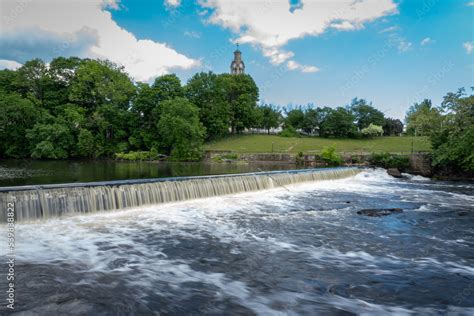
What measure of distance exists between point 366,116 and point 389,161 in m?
44.1

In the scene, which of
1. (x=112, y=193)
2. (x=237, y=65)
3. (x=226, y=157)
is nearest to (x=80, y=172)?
(x=112, y=193)

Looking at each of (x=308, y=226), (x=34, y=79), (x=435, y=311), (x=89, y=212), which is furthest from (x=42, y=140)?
(x=435, y=311)

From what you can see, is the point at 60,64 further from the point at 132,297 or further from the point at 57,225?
the point at 132,297

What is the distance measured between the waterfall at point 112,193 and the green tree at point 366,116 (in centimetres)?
6396

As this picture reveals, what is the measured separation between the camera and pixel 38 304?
18.4 ft

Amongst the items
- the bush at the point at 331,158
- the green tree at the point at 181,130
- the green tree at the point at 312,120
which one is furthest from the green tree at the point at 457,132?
the green tree at the point at 312,120

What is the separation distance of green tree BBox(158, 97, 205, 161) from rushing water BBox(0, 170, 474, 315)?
33779mm

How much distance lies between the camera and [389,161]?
37.0 metres

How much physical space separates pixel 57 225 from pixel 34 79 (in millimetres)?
55767

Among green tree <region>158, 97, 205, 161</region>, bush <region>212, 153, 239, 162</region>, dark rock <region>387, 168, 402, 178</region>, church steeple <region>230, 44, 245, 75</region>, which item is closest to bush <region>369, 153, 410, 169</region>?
dark rock <region>387, 168, 402, 178</region>

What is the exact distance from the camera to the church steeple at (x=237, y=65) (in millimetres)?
92438

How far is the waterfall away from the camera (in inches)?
454

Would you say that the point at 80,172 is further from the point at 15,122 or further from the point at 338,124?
the point at 338,124

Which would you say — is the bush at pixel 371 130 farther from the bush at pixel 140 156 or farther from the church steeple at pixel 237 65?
the bush at pixel 140 156
